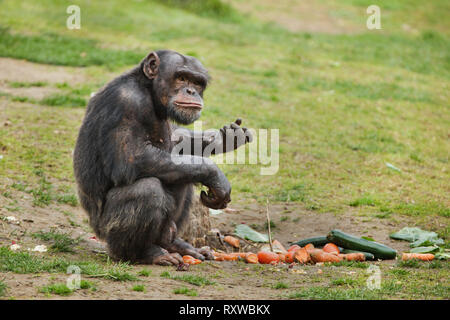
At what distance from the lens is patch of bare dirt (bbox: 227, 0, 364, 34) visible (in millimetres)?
21734

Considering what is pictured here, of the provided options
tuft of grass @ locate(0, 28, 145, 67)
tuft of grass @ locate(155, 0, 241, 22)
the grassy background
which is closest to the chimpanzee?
the grassy background

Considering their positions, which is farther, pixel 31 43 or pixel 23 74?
pixel 31 43

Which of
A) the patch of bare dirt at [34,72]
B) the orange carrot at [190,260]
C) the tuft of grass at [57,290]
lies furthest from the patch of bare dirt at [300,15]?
the tuft of grass at [57,290]

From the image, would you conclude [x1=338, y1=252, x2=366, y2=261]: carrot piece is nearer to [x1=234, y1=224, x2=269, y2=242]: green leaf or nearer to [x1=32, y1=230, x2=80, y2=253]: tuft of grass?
[x1=234, y1=224, x2=269, y2=242]: green leaf

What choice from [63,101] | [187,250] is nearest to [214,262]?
[187,250]

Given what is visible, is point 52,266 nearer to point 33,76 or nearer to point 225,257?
point 225,257

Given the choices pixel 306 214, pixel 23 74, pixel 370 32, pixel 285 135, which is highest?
pixel 370 32

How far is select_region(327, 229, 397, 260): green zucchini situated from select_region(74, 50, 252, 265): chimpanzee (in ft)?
5.06

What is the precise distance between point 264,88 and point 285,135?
2.89m

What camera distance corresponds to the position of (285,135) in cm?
1216

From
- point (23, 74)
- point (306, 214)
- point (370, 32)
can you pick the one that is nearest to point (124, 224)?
point (306, 214)

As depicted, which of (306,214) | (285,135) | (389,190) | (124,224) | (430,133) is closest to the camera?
(124,224)

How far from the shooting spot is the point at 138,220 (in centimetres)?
626

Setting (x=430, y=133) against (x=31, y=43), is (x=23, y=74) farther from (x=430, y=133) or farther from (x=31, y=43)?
(x=430, y=133)
